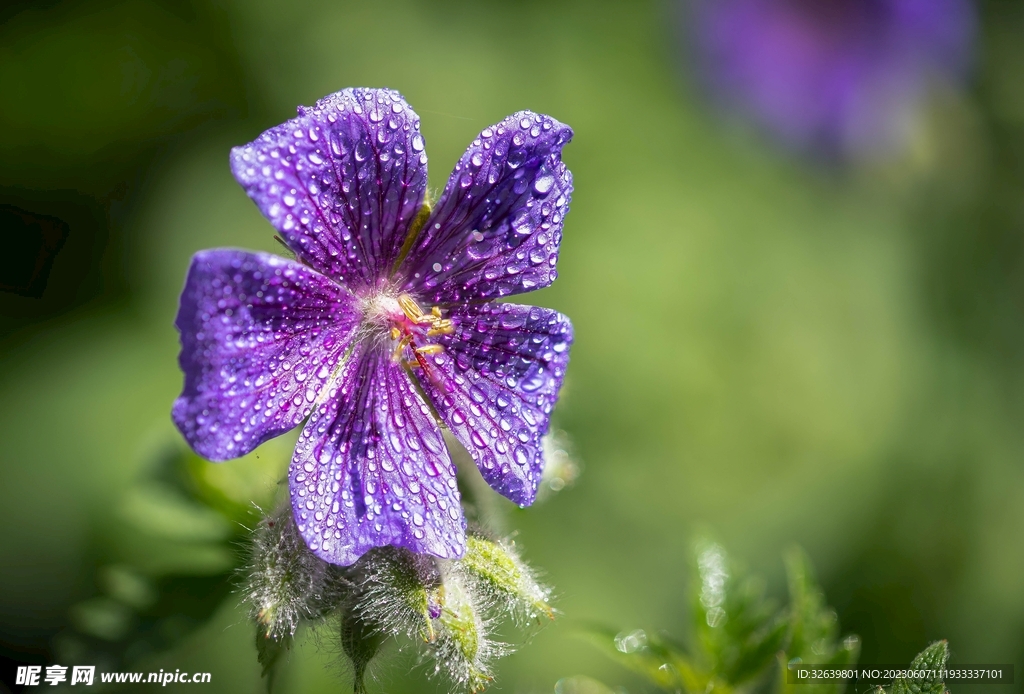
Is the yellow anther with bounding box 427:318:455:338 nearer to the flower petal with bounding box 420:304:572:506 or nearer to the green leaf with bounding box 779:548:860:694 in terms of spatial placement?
the flower petal with bounding box 420:304:572:506

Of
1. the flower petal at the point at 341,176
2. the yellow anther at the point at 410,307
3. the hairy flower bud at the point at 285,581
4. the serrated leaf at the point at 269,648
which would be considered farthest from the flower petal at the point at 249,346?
the serrated leaf at the point at 269,648

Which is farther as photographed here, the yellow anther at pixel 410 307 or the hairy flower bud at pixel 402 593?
the yellow anther at pixel 410 307

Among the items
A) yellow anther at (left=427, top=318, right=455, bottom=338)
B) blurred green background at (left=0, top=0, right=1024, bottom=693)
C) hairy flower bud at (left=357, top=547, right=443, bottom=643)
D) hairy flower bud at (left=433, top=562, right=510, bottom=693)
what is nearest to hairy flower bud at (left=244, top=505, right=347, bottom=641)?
hairy flower bud at (left=357, top=547, right=443, bottom=643)

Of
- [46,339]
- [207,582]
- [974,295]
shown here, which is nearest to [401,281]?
[207,582]

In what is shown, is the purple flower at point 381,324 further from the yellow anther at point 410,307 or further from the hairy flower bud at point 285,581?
the hairy flower bud at point 285,581

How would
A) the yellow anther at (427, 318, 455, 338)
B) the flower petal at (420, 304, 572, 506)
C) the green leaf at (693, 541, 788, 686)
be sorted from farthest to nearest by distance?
the green leaf at (693, 541, 788, 686) → the yellow anther at (427, 318, 455, 338) → the flower petal at (420, 304, 572, 506)

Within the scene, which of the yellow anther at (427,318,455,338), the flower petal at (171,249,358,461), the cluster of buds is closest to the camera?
the flower petal at (171,249,358,461)

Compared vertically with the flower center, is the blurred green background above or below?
below
